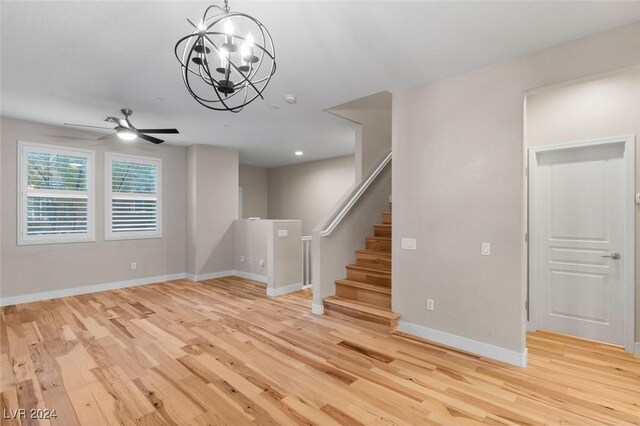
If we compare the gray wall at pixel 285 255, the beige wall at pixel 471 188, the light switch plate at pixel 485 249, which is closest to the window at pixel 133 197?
the gray wall at pixel 285 255

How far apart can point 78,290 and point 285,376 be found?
4568 millimetres

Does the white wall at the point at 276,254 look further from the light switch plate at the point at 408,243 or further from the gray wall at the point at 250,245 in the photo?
the light switch plate at the point at 408,243

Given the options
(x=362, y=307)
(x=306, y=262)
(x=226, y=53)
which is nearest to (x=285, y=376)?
(x=362, y=307)

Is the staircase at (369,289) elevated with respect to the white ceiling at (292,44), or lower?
lower

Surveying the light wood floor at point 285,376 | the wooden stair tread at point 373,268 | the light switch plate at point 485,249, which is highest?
the light switch plate at point 485,249

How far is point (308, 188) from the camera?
8.55 m

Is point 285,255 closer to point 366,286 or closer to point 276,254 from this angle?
point 276,254

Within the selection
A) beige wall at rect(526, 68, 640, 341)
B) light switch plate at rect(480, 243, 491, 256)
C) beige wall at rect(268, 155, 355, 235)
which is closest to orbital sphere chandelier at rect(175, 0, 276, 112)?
light switch plate at rect(480, 243, 491, 256)

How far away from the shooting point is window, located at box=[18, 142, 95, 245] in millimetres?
4637

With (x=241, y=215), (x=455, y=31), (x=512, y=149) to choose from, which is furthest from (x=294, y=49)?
(x=241, y=215)

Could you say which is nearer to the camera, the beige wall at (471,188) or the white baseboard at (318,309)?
the beige wall at (471,188)

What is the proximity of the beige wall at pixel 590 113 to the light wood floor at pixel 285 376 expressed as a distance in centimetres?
139

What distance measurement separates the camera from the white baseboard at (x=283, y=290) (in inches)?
198

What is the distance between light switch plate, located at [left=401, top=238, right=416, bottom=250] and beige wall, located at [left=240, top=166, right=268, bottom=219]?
649 cm
